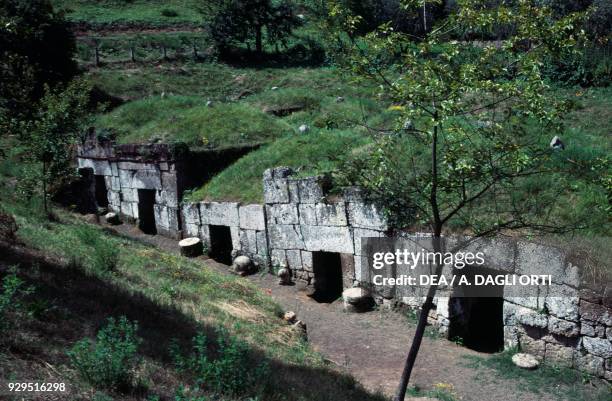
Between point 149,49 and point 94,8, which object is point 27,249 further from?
point 94,8

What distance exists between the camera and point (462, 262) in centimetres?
1050

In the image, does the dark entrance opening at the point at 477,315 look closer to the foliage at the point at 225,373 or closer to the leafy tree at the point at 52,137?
the foliage at the point at 225,373

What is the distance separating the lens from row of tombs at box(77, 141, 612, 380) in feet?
29.5

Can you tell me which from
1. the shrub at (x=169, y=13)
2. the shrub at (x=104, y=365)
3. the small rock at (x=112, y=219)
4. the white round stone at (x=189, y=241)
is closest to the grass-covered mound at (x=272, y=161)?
the white round stone at (x=189, y=241)

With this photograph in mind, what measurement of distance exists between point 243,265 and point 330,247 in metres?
3.19

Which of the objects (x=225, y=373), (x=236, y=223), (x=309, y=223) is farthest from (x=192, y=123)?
(x=225, y=373)

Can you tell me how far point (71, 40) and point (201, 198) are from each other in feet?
49.0

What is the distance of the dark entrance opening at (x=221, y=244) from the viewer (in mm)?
17297

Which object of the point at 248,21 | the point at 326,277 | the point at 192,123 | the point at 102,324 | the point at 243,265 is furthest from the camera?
the point at 248,21

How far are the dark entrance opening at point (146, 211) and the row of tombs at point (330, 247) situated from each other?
0.04 metres

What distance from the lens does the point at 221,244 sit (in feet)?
57.6

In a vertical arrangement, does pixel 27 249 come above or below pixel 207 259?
above

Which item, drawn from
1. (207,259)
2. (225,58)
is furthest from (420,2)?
(225,58)

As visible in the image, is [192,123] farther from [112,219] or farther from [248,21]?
[248,21]
